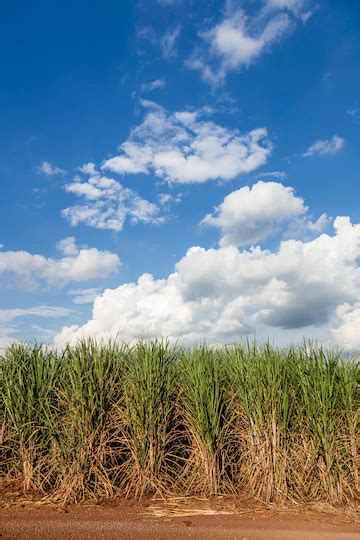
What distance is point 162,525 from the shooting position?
522 cm

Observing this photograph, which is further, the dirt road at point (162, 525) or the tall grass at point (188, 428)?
the tall grass at point (188, 428)

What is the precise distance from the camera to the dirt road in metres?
4.96

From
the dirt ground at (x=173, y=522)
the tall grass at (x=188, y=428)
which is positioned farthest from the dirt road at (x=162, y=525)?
the tall grass at (x=188, y=428)

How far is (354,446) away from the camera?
6445 mm

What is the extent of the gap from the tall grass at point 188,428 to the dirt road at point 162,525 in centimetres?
44

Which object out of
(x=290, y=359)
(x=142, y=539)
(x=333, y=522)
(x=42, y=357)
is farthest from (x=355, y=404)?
(x=42, y=357)

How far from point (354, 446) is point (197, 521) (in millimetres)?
2328

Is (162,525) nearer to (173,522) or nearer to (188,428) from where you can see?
(173,522)

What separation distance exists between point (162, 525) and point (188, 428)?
64.2 inches

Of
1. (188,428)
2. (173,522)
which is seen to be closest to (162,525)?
(173,522)

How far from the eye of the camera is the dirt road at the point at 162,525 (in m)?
4.96

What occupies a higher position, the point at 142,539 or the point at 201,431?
the point at 201,431

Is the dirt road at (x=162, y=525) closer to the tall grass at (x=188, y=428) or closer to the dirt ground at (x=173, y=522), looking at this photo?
the dirt ground at (x=173, y=522)

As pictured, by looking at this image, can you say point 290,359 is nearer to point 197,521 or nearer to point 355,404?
point 355,404
